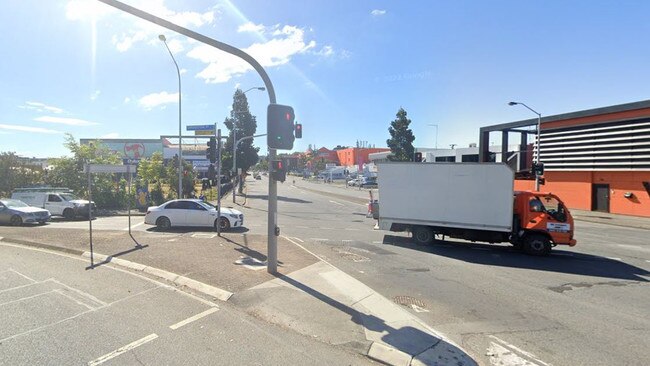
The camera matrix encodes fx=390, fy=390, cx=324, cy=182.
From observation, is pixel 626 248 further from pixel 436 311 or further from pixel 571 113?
pixel 571 113

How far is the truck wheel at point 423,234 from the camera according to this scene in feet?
47.5

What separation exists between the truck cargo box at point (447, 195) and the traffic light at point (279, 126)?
674cm

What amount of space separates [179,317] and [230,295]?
127 cm

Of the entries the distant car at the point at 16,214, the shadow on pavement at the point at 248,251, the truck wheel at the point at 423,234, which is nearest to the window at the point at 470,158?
the truck wheel at the point at 423,234

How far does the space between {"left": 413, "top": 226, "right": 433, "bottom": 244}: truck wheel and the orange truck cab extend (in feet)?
9.18

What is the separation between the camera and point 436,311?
7191mm

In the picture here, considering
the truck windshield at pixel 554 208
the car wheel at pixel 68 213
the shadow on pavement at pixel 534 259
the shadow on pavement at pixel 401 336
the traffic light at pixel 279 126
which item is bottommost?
the car wheel at pixel 68 213

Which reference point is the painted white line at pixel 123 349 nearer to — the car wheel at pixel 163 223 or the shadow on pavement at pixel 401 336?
the shadow on pavement at pixel 401 336

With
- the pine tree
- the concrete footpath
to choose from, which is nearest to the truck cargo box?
the concrete footpath

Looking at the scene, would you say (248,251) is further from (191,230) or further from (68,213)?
(68,213)

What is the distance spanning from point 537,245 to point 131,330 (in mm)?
12356

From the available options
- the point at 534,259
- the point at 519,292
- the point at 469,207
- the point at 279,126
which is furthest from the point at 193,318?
the point at 534,259

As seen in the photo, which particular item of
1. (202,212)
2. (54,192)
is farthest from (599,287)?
(54,192)

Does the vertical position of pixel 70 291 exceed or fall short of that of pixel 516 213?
it falls short
